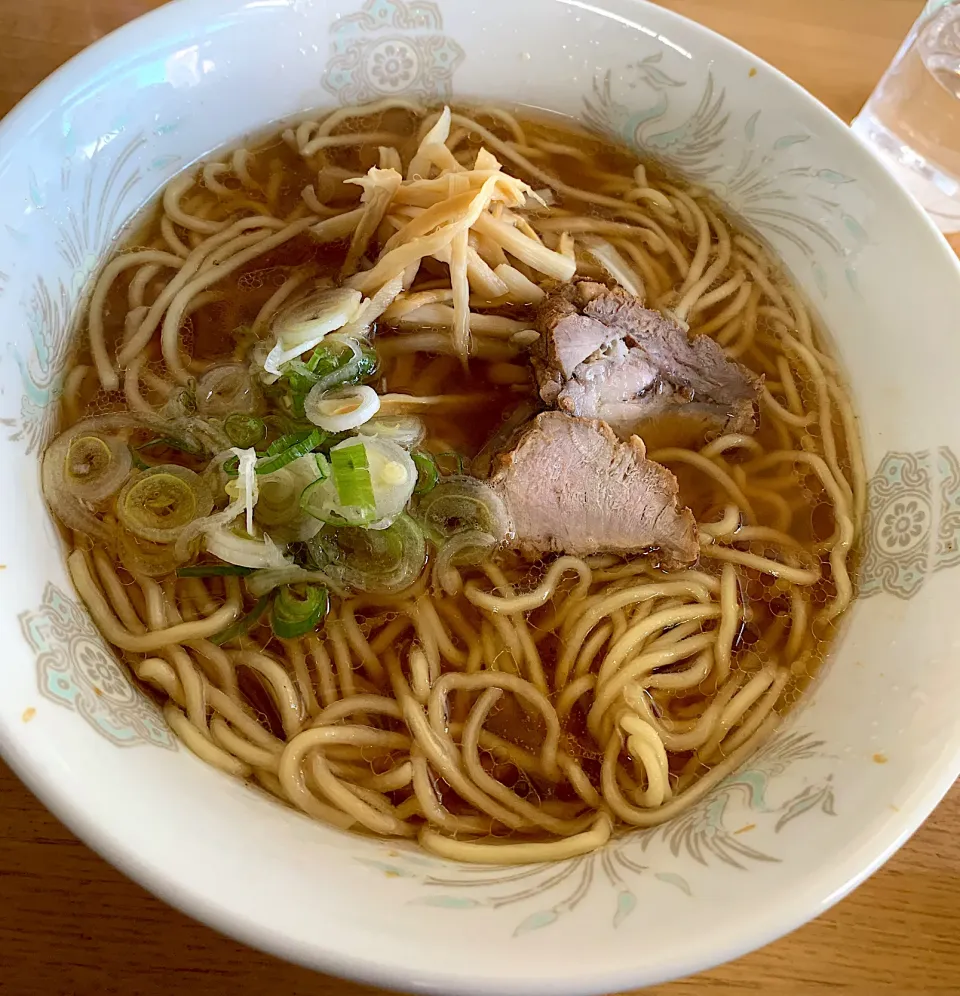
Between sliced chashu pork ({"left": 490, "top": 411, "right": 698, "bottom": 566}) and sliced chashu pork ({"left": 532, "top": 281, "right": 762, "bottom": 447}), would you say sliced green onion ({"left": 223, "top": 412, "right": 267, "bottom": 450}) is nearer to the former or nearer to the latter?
sliced chashu pork ({"left": 490, "top": 411, "right": 698, "bottom": 566})

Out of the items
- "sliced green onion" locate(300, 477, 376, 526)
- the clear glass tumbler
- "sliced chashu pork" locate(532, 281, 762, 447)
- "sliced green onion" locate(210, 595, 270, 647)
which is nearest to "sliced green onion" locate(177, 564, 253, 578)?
"sliced green onion" locate(210, 595, 270, 647)

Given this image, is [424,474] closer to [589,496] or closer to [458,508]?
[458,508]

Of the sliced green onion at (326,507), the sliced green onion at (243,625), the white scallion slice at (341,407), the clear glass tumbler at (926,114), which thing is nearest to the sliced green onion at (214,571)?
the sliced green onion at (243,625)

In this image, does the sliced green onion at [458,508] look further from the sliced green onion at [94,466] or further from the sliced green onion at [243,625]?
the sliced green onion at [94,466]

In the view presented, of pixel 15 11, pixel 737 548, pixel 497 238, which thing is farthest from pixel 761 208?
pixel 15 11

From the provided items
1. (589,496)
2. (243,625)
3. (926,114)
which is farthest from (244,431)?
(926,114)

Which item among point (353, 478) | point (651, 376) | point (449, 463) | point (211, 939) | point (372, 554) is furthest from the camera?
point (651, 376)
